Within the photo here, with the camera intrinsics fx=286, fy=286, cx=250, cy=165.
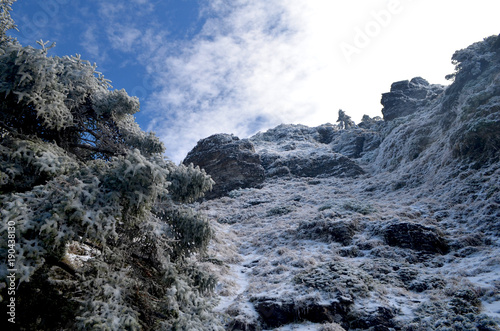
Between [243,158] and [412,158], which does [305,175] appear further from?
[412,158]

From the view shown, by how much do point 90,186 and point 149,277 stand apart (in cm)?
235

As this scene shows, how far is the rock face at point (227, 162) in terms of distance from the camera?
1336 inches

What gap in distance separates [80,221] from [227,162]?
1269 inches

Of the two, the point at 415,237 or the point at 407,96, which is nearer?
the point at 415,237

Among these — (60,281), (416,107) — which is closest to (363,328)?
(60,281)

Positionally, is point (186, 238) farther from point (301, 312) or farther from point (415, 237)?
point (415, 237)

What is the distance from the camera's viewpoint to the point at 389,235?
1288cm

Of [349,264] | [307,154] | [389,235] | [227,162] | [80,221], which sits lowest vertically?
[349,264]

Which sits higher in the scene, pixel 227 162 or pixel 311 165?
pixel 227 162

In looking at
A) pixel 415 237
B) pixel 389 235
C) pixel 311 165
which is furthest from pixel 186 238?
pixel 311 165

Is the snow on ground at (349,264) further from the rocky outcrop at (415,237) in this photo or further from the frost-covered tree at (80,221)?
the frost-covered tree at (80,221)

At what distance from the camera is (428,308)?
7.69m

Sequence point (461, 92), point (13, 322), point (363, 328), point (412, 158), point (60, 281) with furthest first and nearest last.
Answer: point (412, 158) → point (461, 92) → point (363, 328) → point (60, 281) → point (13, 322)

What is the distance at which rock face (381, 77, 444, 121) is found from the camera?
3869 cm
